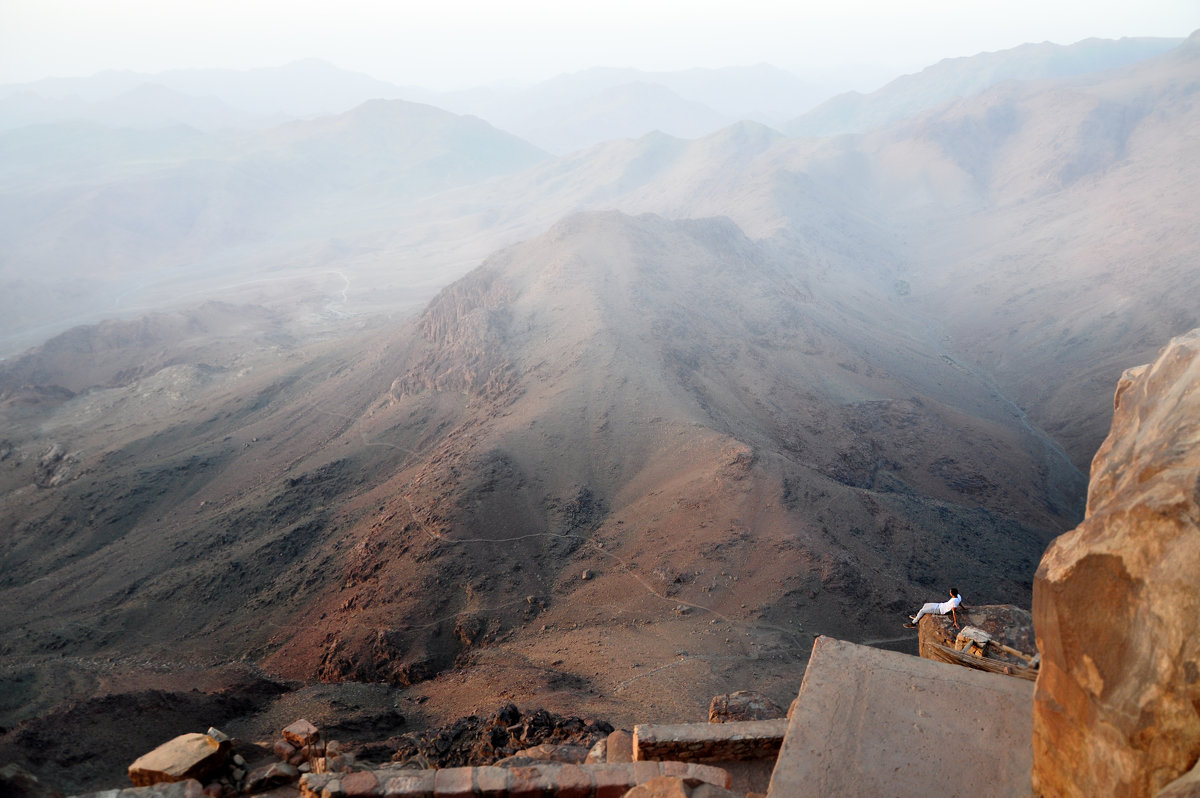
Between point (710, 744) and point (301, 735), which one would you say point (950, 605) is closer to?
point (710, 744)

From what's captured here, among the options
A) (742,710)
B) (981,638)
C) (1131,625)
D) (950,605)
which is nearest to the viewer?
(1131,625)

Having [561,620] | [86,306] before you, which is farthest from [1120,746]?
[86,306]

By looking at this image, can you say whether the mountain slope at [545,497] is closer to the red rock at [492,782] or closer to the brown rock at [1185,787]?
the red rock at [492,782]

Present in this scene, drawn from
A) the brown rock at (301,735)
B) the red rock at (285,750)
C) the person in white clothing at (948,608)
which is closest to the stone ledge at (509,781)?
the red rock at (285,750)

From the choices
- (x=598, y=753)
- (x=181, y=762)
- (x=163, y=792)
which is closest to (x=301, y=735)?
(x=181, y=762)

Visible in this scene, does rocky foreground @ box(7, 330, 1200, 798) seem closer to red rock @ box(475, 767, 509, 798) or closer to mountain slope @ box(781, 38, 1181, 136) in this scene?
red rock @ box(475, 767, 509, 798)

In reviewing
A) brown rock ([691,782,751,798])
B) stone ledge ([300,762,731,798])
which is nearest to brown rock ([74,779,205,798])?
stone ledge ([300,762,731,798])
